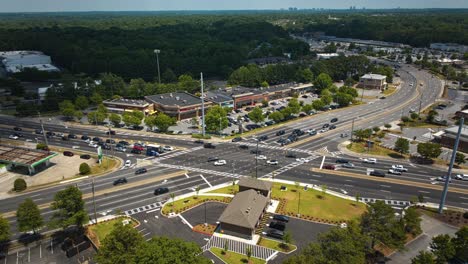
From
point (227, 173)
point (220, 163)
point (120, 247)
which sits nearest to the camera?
point (120, 247)

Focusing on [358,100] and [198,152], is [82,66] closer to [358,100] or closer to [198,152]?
[198,152]

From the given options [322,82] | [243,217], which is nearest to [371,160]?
[243,217]

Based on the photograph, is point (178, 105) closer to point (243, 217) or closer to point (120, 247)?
point (243, 217)

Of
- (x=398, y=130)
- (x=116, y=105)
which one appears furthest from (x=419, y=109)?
(x=116, y=105)

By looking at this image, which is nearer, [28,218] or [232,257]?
[232,257]

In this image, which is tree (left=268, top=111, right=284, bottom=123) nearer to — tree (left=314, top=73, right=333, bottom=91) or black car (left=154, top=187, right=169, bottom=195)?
tree (left=314, top=73, right=333, bottom=91)

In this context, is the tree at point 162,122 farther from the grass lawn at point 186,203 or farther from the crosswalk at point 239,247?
the crosswalk at point 239,247

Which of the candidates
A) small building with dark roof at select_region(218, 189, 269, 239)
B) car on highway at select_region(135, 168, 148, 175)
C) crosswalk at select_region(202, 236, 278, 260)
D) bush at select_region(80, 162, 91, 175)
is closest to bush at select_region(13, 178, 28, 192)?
bush at select_region(80, 162, 91, 175)
